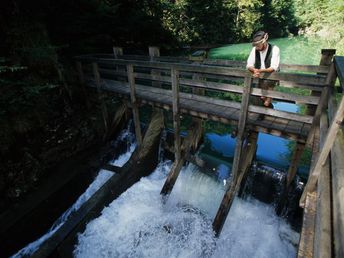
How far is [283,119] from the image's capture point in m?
4.93

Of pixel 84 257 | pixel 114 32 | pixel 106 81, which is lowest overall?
pixel 84 257

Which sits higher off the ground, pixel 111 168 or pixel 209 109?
pixel 209 109

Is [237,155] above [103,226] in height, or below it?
above

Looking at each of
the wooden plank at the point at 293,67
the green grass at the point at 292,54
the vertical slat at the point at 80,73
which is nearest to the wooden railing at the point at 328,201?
the wooden plank at the point at 293,67

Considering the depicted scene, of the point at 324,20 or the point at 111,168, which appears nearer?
the point at 111,168

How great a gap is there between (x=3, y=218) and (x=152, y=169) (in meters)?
3.92

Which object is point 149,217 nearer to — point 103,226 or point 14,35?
point 103,226

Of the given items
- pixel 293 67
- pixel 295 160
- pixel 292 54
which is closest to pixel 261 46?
pixel 293 67

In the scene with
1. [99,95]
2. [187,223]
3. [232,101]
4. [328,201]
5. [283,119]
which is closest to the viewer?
[328,201]

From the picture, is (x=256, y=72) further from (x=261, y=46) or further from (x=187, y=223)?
(x=187, y=223)

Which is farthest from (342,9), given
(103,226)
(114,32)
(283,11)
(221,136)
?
(283,11)

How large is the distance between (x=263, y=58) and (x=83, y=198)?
5.62m

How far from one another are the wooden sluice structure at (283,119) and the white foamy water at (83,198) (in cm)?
93

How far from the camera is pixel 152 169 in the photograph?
741 centimetres
